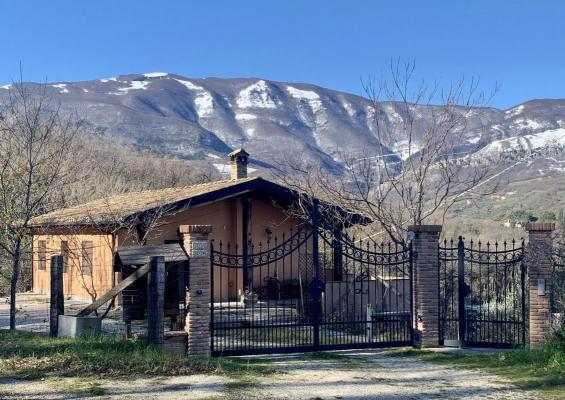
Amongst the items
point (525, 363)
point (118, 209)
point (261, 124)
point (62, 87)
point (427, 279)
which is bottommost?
point (525, 363)

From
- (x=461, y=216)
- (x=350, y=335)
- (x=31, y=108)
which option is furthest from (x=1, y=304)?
(x=461, y=216)

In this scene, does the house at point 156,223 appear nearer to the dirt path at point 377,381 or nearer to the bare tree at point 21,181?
the bare tree at point 21,181

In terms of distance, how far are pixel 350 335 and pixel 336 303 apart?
3003mm

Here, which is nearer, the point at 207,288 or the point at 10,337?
the point at 207,288

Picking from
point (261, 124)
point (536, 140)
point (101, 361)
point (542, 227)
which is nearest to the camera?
point (101, 361)

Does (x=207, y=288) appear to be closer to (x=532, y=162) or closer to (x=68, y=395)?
(x=68, y=395)

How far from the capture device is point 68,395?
8.40m

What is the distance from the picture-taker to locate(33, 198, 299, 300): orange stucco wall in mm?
20641

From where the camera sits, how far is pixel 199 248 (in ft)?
37.4

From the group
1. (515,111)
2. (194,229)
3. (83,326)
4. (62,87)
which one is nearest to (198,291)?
(194,229)

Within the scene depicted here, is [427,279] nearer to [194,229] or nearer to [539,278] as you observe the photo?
[539,278]

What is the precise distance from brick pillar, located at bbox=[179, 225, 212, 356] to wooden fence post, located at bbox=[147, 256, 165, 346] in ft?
1.57

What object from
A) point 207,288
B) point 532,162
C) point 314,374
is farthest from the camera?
point 532,162

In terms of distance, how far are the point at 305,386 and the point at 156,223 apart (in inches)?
407
